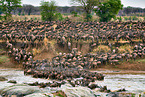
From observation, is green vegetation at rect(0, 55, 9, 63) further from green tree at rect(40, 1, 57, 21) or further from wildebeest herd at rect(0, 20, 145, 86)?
green tree at rect(40, 1, 57, 21)

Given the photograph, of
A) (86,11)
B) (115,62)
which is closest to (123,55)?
(115,62)

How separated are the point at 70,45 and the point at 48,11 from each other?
21738mm

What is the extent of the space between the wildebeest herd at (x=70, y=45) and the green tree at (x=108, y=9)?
11.7 metres

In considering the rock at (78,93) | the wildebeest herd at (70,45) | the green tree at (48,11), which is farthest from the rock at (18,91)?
the green tree at (48,11)

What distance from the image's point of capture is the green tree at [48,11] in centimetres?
4642

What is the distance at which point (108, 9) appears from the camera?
153ft

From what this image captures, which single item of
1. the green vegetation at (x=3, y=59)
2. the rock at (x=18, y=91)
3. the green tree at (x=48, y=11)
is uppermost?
the green tree at (x=48, y=11)

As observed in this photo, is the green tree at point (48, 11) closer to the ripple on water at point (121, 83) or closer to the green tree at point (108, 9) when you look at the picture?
the green tree at point (108, 9)

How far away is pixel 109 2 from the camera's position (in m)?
46.9

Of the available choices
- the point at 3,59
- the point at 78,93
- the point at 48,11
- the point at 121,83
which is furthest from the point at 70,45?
the point at 48,11

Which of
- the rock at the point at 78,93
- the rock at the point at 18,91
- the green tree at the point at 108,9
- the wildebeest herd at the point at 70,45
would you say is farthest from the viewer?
the green tree at the point at 108,9

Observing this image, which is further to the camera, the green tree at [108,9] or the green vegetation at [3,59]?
the green tree at [108,9]

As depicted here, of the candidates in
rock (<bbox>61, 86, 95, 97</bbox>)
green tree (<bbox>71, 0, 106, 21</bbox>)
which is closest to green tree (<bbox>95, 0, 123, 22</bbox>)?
green tree (<bbox>71, 0, 106, 21</bbox>)

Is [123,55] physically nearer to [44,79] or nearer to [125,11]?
[44,79]
